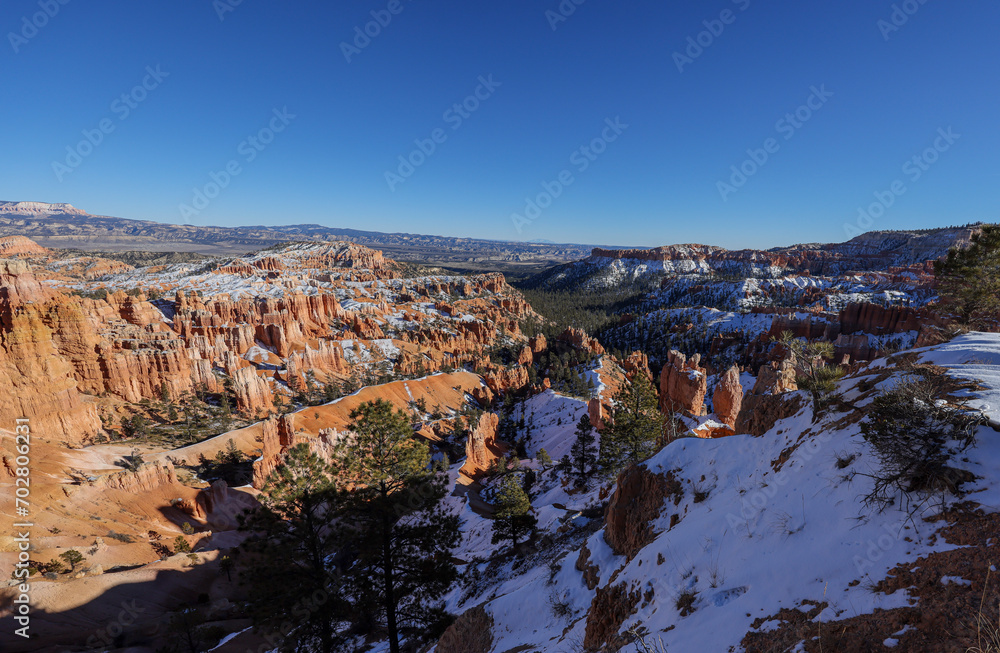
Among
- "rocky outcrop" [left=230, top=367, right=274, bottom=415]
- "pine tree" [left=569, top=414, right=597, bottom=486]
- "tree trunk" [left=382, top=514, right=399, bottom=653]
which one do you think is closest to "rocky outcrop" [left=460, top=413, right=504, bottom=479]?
"pine tree" [left=569, top=414, right=597, bottom=486]

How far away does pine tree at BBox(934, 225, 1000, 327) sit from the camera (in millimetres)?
18578

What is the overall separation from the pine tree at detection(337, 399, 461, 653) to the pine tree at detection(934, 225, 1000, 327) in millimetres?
27730

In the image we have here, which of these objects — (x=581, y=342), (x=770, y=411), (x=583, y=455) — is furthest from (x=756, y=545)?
(x=581, y=342)

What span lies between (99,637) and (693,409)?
55.6m

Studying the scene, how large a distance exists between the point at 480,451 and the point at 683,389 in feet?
95.3

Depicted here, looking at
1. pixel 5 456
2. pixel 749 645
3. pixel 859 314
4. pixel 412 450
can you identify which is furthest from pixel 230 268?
pixel 859 314

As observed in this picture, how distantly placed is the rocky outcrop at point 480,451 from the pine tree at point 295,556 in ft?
95.0

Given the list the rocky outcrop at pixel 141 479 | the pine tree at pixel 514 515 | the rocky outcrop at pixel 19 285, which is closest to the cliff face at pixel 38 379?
the rocky outcrop at pixel 19 285

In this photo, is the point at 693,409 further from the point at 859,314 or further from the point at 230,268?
the point at 230,268

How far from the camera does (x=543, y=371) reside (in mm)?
92125

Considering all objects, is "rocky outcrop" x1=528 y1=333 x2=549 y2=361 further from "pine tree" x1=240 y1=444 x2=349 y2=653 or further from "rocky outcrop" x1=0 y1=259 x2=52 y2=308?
"pine tree" x1=240 y1=444 x2=349 y2=653

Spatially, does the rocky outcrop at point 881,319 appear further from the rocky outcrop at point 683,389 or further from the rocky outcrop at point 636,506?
the rocky outcrop at point 636,506

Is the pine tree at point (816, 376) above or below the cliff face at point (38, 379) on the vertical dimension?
below

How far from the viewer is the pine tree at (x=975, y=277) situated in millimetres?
18578
